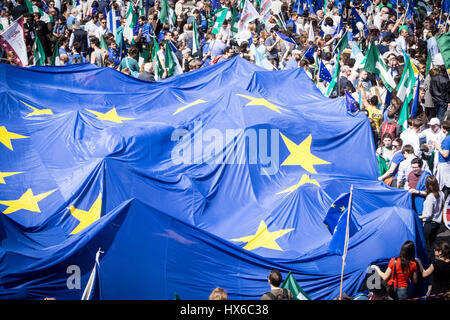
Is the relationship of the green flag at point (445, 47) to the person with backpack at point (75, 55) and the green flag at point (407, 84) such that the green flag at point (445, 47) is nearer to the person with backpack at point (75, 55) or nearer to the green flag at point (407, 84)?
the green flag at point (407, 84)

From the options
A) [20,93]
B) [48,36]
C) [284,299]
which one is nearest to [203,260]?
[284,299]

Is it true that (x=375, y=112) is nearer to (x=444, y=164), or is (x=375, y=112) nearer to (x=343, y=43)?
(x=444, y=164)

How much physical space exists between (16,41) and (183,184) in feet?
23.6

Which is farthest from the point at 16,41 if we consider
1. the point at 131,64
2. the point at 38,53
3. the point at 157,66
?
the point at 157,66

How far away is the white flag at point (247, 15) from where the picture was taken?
19484mm

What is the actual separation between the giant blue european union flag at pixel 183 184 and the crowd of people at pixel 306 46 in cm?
67

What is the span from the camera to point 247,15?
19.5 m

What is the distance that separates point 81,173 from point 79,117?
2.26m

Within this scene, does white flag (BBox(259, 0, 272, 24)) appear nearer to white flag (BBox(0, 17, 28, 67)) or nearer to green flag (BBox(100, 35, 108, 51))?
green flag (BBox(100, 35, 108, 51))

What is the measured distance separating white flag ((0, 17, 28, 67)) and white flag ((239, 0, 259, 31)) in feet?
19.8

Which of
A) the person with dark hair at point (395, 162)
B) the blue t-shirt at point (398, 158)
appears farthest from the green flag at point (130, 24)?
the blue t-shirt at point (398, 158)

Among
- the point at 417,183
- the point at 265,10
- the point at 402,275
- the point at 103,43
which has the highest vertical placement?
the point at 265,10
